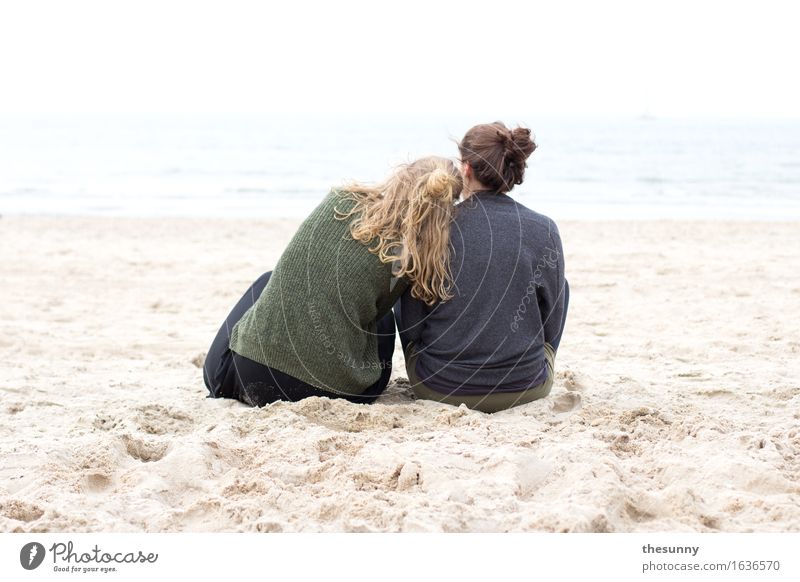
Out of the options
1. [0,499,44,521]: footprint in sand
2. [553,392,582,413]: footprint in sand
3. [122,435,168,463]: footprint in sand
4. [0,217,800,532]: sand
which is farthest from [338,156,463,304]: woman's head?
[0,499,44,521]: footprint in sand

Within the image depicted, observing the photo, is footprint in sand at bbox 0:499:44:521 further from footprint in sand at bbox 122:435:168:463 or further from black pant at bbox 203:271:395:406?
black pant at bbox 203:271:395:406

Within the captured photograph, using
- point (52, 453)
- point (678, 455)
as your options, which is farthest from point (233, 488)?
point (678, 455)

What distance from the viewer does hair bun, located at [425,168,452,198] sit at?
289 cm

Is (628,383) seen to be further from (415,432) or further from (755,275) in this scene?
(755,275)

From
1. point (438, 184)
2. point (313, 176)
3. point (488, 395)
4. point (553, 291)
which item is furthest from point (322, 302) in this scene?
point (313, 176)

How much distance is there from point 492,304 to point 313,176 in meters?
20.4

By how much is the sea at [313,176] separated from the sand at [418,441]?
1163 mm

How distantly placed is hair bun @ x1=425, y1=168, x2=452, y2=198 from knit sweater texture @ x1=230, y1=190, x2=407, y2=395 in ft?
1.03

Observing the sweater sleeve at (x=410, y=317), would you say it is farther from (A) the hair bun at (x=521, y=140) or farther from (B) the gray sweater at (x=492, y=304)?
(A) the hair bun at (x=521, y=140)

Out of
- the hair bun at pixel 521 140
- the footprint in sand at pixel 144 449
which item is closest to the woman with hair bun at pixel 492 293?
the hair bun at pixel 521 140

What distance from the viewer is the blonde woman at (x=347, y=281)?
2930 millimetres

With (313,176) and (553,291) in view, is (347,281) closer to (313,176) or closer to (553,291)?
(553,291)

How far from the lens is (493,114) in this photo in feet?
260

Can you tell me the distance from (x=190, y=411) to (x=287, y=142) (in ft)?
123
